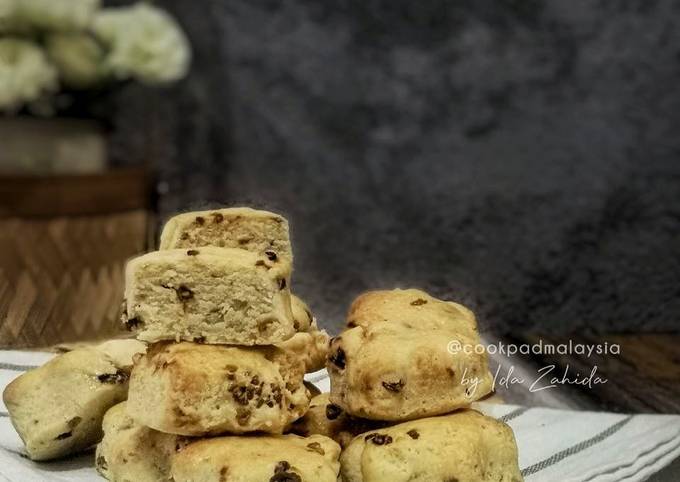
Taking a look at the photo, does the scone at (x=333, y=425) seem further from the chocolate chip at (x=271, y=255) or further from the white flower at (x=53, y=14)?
the white flower at (x=53, y=14)

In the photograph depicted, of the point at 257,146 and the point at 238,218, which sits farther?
the point at 257,146

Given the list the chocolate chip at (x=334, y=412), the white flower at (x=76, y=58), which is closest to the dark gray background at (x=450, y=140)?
the white flower at (x=76, y=58)

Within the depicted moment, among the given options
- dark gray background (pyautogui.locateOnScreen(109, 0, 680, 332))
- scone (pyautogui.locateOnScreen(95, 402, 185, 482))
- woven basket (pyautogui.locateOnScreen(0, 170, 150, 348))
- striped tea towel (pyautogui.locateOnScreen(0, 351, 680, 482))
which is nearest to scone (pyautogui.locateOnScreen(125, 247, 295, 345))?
scone (pyautogui.locateOnScreen(95, 402, 185, 482))

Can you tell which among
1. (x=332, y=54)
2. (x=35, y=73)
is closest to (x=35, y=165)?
(x=35, y=73)

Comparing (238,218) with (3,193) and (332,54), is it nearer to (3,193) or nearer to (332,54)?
(3,193)

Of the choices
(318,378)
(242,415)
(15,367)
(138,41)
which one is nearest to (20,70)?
(138,41)

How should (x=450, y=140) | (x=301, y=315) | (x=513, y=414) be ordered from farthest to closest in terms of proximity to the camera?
1. (x=450, y=140)
2. (x=513, y=414)
3. (x=301, y=315)

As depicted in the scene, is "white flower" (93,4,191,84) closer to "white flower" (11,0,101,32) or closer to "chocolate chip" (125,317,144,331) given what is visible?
"white flower" (11,0,101,32)

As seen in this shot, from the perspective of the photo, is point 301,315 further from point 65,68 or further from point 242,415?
point 65,68
